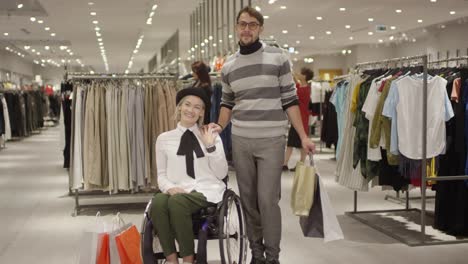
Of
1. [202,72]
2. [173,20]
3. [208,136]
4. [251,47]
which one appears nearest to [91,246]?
[208,136]

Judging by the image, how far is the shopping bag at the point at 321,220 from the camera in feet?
11.6

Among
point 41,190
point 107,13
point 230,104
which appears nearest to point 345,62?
point 107,13

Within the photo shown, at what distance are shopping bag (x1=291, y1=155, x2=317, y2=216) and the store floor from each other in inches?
35.8

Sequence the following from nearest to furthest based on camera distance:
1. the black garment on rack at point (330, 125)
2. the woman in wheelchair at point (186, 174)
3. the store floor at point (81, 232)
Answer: the woman in wheelchair at point (186, 174)
the store floor at point (81, 232)
the black garment on rack at point (330, 125)

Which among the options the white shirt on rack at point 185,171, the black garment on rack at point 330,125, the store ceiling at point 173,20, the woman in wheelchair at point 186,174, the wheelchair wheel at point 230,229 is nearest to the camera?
the wheelchair wheel at point 230,229

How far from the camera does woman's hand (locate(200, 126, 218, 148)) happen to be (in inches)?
144

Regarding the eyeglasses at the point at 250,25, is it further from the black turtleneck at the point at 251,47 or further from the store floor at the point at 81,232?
the store floor at the point at 81,232

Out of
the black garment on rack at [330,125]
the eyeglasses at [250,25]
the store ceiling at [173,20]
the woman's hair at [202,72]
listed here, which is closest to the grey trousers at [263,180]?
the eyeglasses at [250,25]

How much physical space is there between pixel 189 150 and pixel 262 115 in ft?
1.64

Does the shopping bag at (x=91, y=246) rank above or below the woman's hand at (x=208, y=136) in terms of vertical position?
below

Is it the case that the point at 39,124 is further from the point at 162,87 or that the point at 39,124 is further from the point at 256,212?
the point at 256,212

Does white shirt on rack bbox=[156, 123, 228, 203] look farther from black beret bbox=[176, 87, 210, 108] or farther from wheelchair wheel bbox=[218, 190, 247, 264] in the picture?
black beret bbox=[176, 87, 210, 108]

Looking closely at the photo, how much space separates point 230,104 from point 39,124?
16880mm

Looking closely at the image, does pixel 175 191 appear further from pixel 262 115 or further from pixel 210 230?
pixel 262 115
